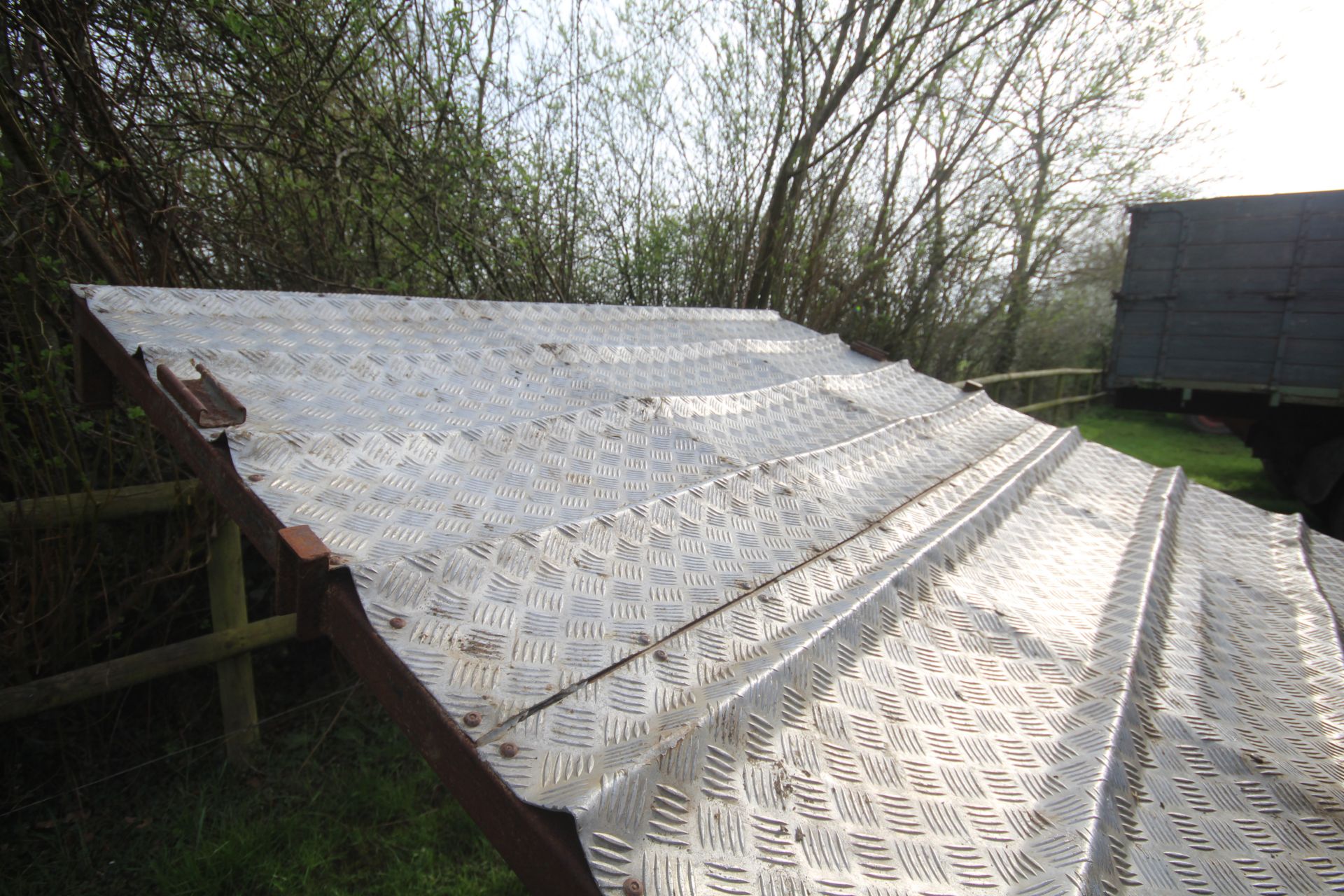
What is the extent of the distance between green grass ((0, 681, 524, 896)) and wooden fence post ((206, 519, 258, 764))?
4.8 inches

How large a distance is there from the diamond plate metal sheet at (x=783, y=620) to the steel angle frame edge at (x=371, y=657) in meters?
0.04

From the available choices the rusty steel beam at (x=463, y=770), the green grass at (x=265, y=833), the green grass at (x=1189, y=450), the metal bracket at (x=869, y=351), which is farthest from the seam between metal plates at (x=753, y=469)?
the green grass at (x=1189, y=450)

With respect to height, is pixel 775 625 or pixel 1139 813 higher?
pixel 775 625

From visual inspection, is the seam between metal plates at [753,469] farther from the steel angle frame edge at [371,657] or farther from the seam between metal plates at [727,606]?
the seam between metal plates at [727,606]

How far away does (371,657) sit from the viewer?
4.10ft

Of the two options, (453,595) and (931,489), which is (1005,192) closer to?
(931,489)

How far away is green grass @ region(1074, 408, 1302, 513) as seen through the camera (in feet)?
29.8

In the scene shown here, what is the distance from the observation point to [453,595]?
1.39 m

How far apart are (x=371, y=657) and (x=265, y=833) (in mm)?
2250

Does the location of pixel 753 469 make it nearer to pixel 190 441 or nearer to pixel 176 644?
pixel 190 441

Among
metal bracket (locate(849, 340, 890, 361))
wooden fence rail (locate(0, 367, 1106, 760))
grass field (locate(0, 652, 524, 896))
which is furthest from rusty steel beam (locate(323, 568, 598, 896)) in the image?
metal bracket (locate(849, 340, 890, 361))

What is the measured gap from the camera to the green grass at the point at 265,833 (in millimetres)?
2613

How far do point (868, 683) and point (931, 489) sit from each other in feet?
4.07

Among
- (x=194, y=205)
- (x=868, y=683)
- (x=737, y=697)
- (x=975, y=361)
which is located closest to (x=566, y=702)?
(x=737, y=697)
